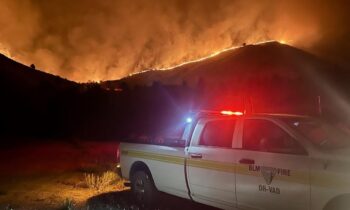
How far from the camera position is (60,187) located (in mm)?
11648

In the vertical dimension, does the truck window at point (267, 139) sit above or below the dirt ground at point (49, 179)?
above

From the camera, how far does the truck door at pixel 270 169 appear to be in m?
6.00

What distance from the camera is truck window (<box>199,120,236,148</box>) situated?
24.5 ft

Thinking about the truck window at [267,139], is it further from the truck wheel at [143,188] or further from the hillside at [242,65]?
the hillside at [242,65]

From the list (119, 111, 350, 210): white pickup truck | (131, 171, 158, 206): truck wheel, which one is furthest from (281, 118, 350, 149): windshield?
(131, 171, 158, 206): truck wheel

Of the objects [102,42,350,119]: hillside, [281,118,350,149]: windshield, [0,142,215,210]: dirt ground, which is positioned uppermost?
[102,42,350,119]: hillside

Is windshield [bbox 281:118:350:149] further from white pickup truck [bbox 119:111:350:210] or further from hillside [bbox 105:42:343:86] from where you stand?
hillside [bbox 105:42:343:86]

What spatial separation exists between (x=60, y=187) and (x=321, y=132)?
23.5 feet

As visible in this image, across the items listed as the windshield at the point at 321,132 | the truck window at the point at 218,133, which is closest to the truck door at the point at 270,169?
the windshield at the point at 321,132

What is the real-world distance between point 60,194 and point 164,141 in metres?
3.19

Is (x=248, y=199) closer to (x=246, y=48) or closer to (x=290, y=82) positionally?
(x=290, y=82)

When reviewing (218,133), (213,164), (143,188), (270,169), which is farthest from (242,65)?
(270,169)

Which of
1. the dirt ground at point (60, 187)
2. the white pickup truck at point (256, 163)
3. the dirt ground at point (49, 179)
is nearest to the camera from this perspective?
the white pickup truck at point (256, 163)

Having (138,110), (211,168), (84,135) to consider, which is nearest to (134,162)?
(211,168)
